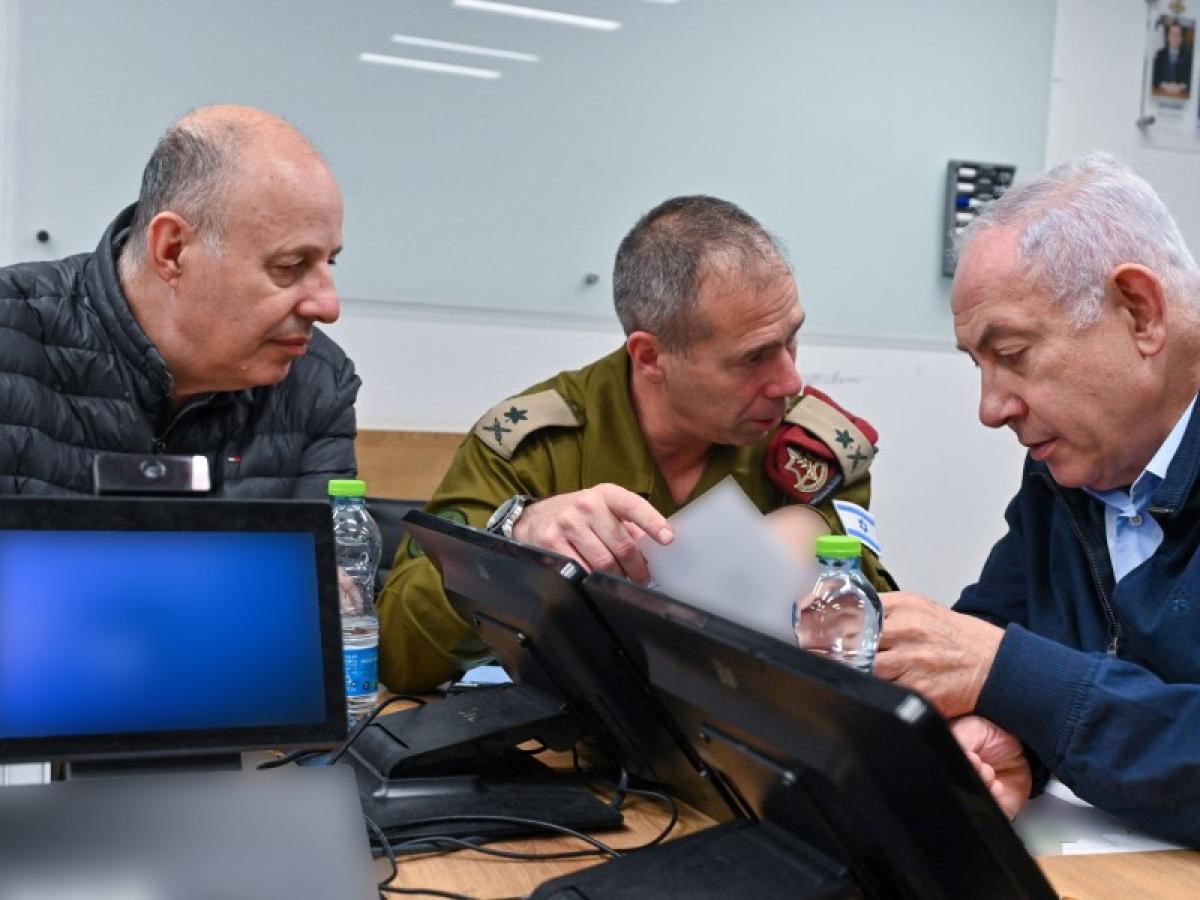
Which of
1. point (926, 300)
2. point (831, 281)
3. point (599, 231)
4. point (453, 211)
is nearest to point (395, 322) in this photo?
point (453, 211)

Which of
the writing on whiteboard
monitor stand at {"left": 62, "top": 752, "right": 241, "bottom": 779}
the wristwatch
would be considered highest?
the wristwatch

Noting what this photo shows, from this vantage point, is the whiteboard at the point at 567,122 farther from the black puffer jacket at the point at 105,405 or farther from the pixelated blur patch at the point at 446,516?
the pixelated blur patch at the point at 446,516

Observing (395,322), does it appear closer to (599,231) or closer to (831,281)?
(599,231)

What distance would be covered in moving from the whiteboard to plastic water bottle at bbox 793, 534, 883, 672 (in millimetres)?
2029

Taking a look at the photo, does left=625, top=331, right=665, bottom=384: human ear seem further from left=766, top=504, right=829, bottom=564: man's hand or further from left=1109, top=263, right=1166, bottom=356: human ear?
left=1109, top=263, right=1166, bottom=356: human ear

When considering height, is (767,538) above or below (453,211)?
below

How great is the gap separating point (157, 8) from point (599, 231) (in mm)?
1193

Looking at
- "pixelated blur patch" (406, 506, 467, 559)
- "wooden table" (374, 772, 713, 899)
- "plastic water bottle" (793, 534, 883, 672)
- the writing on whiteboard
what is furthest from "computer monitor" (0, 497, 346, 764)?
the writing on whiteboard

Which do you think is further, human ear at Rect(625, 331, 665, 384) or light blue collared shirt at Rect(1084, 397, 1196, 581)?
human ear at Rect(625, 331, 665, 384)

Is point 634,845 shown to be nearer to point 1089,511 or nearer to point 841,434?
point 1089,511

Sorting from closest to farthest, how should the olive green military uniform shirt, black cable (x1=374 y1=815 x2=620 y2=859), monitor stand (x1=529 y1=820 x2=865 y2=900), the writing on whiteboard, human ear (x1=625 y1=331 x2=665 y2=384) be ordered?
1. monitor stand (x1=529 y1=820 x2=865 y2=900)
2. black cable (x1=374 y1=815 x2=620 y2=859)
3. the olive green military uniform shirt
4. human ear (x1=625 y1=331 x2=665 y2=384)
5. the writing on whiteboard

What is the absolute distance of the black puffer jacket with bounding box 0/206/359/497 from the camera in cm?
175

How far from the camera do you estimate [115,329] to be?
1800 millimetres

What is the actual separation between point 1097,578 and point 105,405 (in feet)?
4.49
